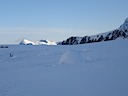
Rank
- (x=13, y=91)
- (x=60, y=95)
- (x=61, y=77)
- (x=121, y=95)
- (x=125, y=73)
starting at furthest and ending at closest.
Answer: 1. (x=61, y=77)
2. (x=125, y=73)
3. (x=13, y=91)
4. (x=60, y=95)
5. (x=121, y=95)

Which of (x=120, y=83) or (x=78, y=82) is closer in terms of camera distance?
(x=120, y=83)

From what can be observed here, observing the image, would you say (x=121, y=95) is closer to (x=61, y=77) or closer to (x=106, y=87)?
(x=106, y=87)

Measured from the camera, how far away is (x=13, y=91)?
6547 mm

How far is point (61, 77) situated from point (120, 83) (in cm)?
246

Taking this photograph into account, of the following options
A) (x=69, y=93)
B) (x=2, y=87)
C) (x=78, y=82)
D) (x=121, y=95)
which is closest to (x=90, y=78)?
(x=78, y=82)

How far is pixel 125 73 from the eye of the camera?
7207 millimetres

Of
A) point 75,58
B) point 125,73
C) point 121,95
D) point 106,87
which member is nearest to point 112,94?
point 121,95

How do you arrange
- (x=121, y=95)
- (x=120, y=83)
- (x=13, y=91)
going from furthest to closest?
(x=13, y=91) → (x=120, y=83) → (x=121, y=95)

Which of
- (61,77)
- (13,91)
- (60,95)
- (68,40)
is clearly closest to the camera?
(60,95)

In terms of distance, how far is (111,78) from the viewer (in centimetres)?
691

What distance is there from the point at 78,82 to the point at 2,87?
2497mm

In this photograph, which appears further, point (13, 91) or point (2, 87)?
point (2, 87)

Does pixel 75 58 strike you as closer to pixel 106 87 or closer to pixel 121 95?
pixel 106 87

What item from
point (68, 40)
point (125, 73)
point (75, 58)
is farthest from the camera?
point (68, 40)
